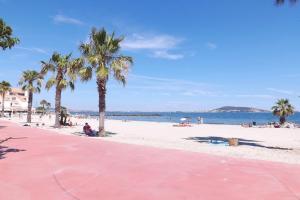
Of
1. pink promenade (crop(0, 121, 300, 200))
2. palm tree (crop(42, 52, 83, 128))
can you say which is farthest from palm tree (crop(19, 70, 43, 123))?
pink promenade (crop(0, 121, 300, 200))

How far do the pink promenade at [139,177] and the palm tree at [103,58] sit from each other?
11559 millimetres

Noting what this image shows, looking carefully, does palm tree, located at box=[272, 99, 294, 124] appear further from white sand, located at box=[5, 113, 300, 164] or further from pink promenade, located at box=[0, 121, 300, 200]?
pink promenade, located at box=[0, 121, 300, 200]

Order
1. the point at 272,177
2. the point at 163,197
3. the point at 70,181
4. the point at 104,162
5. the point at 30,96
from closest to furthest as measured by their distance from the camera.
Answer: the point at 163,197, the point at 70,181, the point at 272,177, the point at 104,162, the point at 30,96

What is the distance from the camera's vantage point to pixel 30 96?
56969 mm

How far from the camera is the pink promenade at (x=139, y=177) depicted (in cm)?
1058

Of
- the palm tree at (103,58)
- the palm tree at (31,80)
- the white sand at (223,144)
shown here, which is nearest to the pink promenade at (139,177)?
the white sand at (223,144)

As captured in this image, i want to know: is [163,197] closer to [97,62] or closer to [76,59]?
[97,62]

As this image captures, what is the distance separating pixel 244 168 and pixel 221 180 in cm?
287

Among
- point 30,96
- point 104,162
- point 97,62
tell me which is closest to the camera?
point 104,162

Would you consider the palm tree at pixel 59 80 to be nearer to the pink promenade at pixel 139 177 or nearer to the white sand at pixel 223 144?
the white sand at pixel 223 144

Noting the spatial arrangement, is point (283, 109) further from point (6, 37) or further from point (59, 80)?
point (6, 37)

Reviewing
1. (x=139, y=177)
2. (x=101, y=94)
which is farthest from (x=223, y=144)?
(x=139, y=177)

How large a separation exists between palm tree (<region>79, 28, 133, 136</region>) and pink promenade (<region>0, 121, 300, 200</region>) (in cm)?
1156

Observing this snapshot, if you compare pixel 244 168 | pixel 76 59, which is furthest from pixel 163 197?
pixel 76 59
